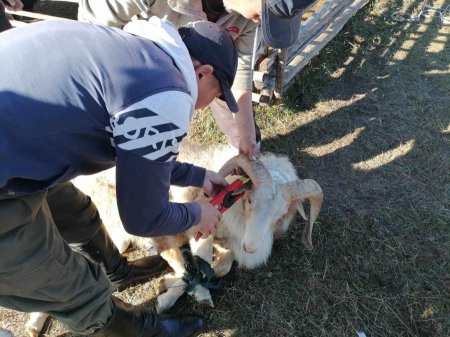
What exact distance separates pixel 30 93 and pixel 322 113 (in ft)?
13.3

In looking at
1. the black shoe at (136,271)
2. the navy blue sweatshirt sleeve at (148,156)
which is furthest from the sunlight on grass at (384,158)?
the navy blue sweatshirt sleeve at (148,156)

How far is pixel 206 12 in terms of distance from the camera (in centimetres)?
261

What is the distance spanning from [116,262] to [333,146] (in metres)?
2.81

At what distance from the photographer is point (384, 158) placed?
4.44 meters

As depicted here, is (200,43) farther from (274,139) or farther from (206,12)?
(274,139)

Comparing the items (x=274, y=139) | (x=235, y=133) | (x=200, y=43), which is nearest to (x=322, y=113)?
(x=274, y=139)

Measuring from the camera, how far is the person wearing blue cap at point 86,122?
150 cm

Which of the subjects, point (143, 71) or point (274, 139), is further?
point (274, 139)

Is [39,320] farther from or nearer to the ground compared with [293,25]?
nearer to the ground

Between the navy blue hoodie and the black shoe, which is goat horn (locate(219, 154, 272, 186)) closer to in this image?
the black shoe

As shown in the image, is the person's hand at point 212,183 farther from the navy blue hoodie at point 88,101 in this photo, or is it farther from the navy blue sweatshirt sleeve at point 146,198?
the navy blue hoodie at point 88,101

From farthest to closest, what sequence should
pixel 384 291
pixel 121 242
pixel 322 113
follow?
pixel 322 113, pixel 121 242, pixel 384 291

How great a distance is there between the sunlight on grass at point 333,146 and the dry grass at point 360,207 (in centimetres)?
2

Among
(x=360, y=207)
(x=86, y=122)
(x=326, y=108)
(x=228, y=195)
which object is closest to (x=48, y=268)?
(x=86, y=122)
